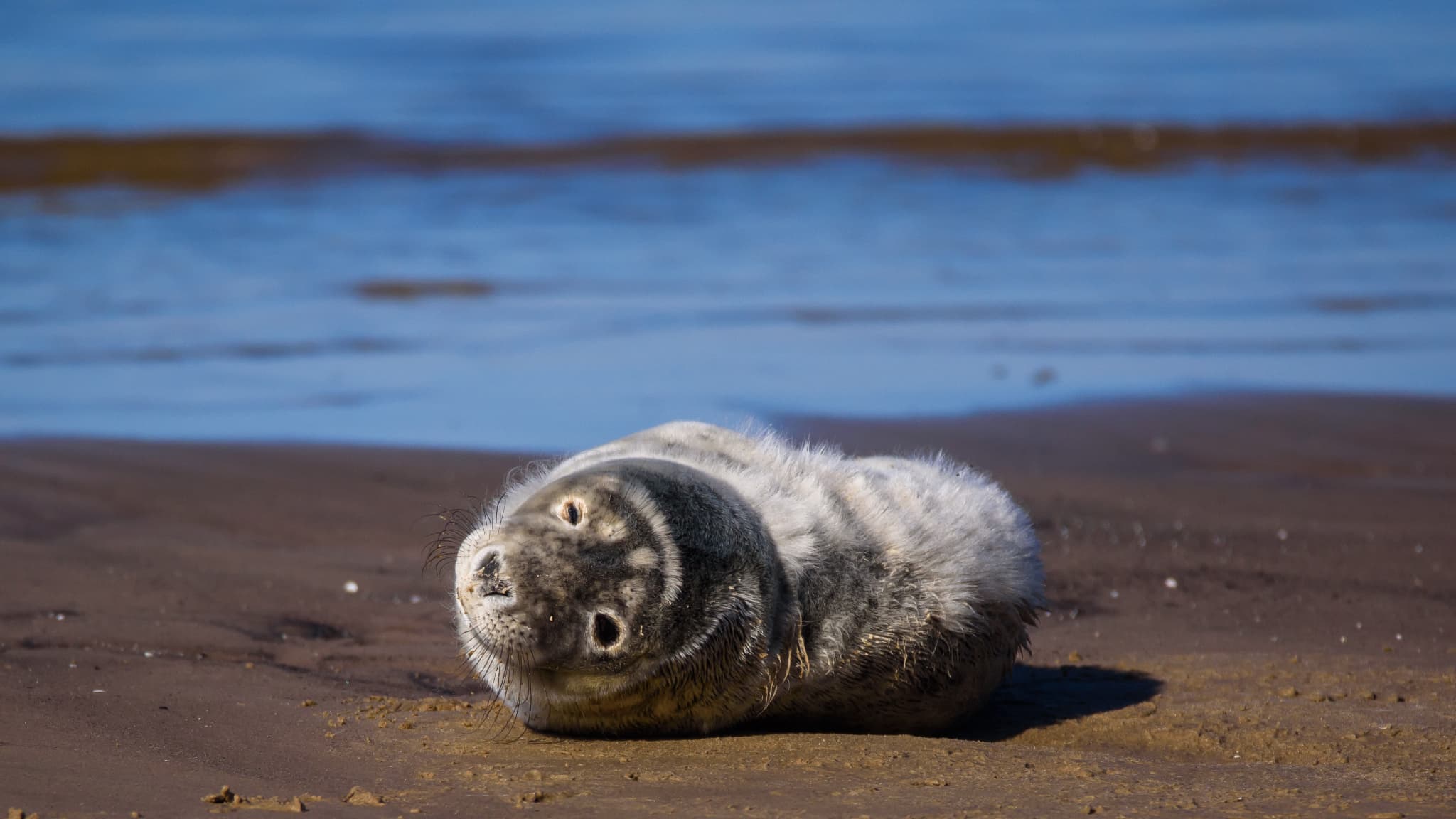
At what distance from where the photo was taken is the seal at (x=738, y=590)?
3990 mm

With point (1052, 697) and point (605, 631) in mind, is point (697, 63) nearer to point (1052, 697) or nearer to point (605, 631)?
point (1052, 697)

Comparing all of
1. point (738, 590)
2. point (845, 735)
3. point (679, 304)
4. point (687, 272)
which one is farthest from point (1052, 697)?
point (687, 272)

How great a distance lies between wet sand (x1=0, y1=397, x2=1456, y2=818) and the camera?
4.00 metres

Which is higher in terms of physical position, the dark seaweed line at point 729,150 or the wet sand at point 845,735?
the dark seaweed line at point 729,150

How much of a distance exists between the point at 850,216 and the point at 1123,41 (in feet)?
72.8

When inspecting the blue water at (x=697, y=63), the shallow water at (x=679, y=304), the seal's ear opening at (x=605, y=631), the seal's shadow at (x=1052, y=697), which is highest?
the blue water at (x=697, y=63)

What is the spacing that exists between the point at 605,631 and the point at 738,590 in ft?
1.16

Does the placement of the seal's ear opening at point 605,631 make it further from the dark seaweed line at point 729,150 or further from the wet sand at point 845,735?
the dark seaweed line at point 729,150

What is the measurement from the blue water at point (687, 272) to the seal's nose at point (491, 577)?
4.39 meters

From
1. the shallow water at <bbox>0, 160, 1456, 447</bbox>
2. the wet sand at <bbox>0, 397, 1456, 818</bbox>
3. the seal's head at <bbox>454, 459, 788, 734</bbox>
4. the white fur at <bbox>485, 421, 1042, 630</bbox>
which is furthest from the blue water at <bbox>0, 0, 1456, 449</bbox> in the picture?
the seal's head at <bbox>454, 459, 788, 734</bbox>

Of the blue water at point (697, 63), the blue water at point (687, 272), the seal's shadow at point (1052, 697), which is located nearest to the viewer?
the seal's shadow at point (1052, 697)

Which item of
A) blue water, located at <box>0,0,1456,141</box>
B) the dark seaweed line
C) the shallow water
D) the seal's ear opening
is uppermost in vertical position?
blue water, located at <box>0,0,1456,141</box>

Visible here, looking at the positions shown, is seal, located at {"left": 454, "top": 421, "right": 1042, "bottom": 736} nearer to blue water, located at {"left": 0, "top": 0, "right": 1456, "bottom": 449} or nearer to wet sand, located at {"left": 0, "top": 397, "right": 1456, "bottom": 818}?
wet sand, located at {"left": 0, "top": 397, "right": 1456, "bottom": 818}

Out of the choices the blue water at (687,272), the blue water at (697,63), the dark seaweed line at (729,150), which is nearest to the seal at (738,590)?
the blue water at (687,272)
